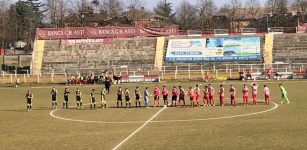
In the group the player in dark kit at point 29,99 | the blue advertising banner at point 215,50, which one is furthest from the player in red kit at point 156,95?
the blue advertising banner at point 215,50

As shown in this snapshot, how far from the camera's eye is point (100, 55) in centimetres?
7175

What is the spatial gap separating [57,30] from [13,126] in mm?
48302

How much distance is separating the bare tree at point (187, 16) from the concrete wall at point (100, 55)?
52.9 m

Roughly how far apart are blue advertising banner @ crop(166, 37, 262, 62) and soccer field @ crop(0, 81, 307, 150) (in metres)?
30.6

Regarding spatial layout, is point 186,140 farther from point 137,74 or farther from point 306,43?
point 306,43

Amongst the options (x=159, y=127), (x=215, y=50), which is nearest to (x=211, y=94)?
(x=159, y=127)

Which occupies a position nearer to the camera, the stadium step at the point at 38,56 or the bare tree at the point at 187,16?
the stadium step at the point at 38,56

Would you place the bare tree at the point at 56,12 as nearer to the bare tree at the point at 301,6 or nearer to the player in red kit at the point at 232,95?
the bare tree at the point at 301,6

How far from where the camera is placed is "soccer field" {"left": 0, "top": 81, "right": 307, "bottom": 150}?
67.4 ft

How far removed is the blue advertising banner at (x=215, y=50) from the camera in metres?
68.3

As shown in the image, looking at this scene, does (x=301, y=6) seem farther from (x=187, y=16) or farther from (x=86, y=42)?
(x=86, y=42)

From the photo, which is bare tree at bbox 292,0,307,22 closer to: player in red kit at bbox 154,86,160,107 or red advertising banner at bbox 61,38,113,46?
red advertising banner at bbox 61,38,113,46


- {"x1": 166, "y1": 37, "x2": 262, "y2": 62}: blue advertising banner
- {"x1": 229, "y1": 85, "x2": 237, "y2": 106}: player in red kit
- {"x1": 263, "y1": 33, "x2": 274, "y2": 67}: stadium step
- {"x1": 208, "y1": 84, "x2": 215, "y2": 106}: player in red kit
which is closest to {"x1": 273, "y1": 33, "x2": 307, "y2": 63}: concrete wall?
{"x1": 263, "y1": 33, "x2": 274, "y2": 67}: stadium step

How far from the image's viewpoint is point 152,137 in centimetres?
2230
